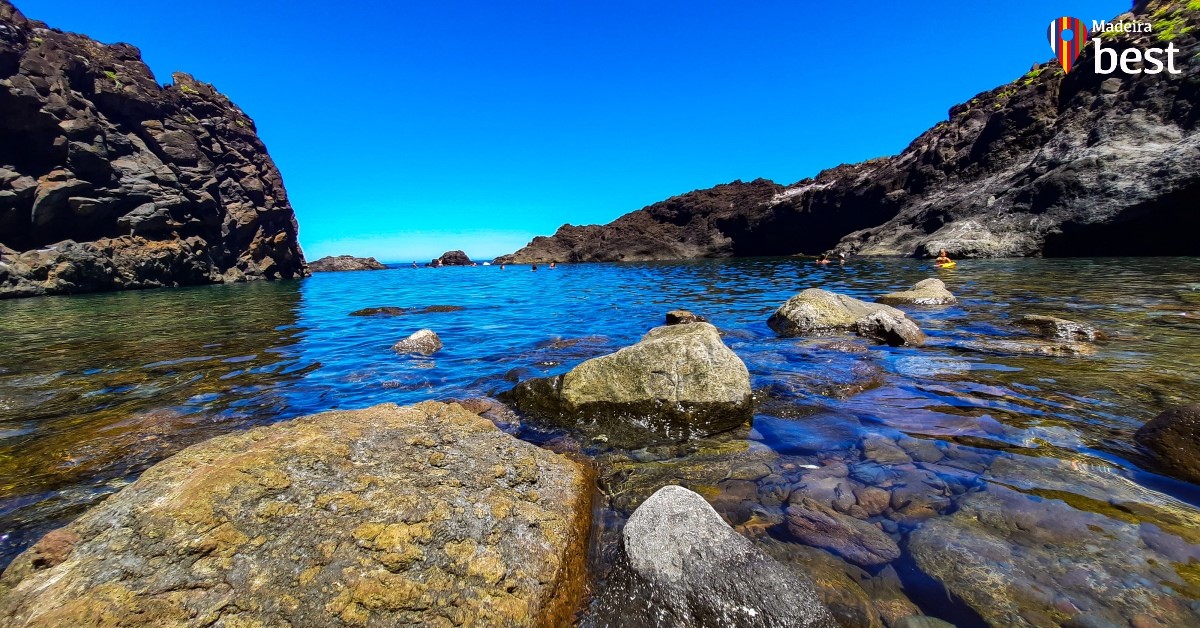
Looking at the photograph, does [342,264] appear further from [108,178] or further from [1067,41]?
[1067,41]

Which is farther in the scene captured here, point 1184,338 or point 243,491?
point 1184,338

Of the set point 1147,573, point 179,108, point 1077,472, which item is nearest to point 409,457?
point 1147,573

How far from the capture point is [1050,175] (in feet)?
115

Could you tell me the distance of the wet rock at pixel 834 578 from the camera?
274 centimetres

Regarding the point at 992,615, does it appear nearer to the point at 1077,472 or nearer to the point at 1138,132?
the point at 1077,472

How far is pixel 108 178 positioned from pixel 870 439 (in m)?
66.6

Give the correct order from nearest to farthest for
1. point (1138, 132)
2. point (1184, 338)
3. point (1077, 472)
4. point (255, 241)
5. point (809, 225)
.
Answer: point (1077, 472)
point (1184, 338)
point (1138, 132)
point (255, 241)
point (809, 225)

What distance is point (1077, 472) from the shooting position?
13.1ft

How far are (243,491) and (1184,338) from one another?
1310 centimetres

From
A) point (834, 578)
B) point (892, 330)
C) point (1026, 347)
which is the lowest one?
point (834, 578)

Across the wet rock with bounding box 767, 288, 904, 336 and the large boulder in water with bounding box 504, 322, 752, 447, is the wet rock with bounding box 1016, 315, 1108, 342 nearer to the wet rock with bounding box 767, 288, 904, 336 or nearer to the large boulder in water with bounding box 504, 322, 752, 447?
the wet rock with bounding box 767, 288, 904, 336

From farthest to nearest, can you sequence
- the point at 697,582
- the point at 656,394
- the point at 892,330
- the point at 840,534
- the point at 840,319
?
the point at 840,319 < the point at 892,330 < the point at 656,394 < the point at 840,534 < the point at 697,582

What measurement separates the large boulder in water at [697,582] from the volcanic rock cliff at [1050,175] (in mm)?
41208

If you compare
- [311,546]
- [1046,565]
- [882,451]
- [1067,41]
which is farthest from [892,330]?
[1067,41]
